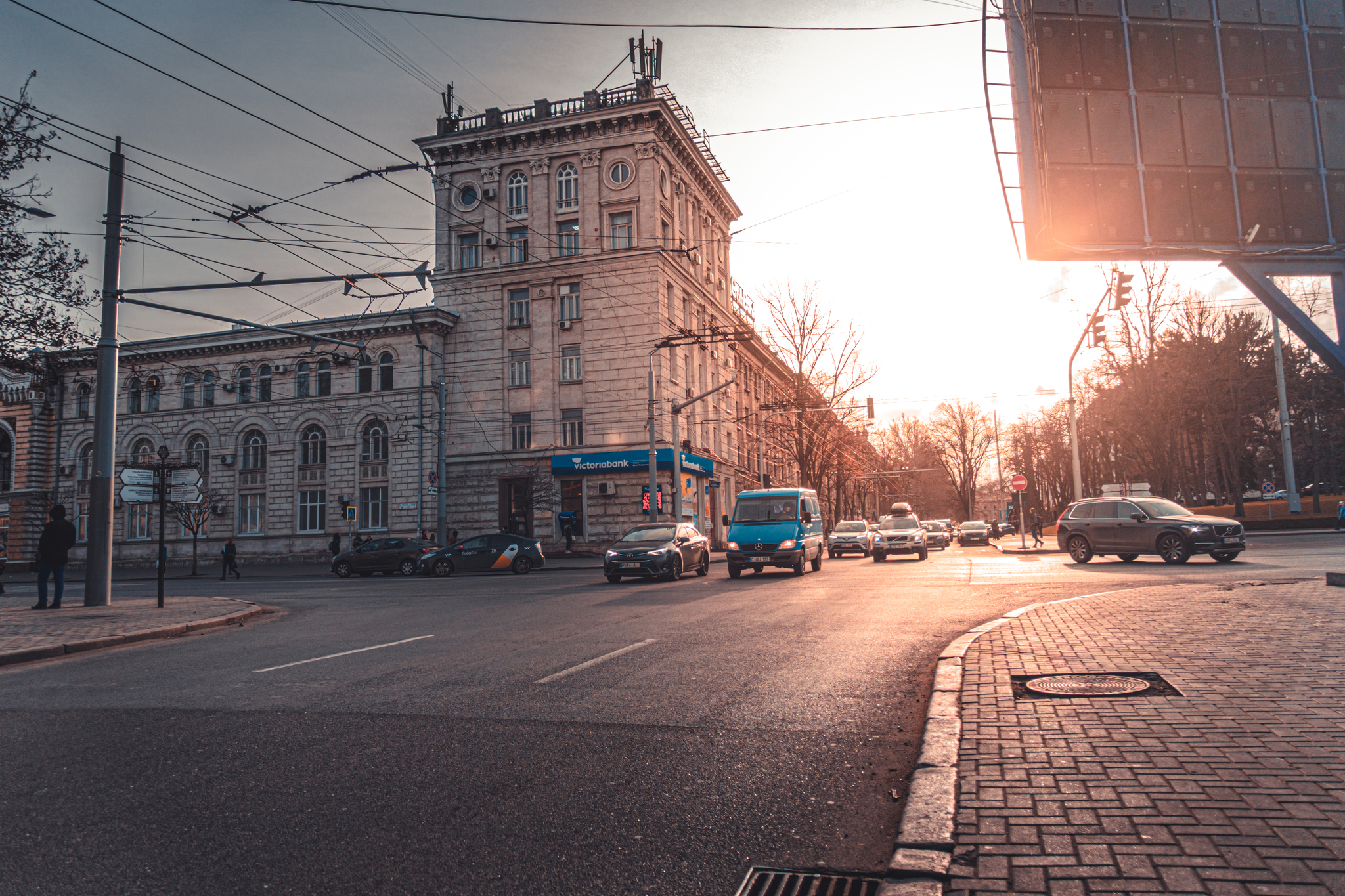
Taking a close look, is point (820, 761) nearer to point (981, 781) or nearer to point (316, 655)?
point (981, 781)

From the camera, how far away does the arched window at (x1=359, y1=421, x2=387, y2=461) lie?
143ft

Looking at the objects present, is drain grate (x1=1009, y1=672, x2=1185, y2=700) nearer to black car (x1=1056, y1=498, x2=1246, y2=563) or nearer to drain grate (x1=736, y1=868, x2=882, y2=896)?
drain grate (x1=736, y1=868, x2=882, y2=896)

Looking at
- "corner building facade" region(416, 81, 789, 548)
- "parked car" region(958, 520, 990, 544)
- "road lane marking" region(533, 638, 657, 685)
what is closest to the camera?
"road lane marking" region(533, 638, 657, 685)

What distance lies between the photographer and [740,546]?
21656 mm

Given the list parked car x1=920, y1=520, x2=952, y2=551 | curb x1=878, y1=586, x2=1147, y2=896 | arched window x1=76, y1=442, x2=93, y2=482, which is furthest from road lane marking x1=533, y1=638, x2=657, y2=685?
arched window x1=76, y1=442, x2=93, y2=482

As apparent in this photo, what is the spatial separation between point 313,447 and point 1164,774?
1839 inches

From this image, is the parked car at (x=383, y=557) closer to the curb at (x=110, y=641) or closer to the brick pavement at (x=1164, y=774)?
the curb at (x=110, y=641)

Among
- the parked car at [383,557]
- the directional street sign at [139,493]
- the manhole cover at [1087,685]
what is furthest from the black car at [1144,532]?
the parked car at [383,557]

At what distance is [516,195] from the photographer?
42.5 m

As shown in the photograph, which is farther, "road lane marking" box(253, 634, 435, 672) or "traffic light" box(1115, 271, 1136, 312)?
"traffic light" box(1115, 271, 1136, 312)

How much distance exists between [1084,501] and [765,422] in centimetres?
2592

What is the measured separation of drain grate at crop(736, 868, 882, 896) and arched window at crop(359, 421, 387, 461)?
43.1 m

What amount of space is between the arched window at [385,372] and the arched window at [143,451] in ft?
49.9

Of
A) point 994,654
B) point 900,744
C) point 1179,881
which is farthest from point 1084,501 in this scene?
point 1179,881
